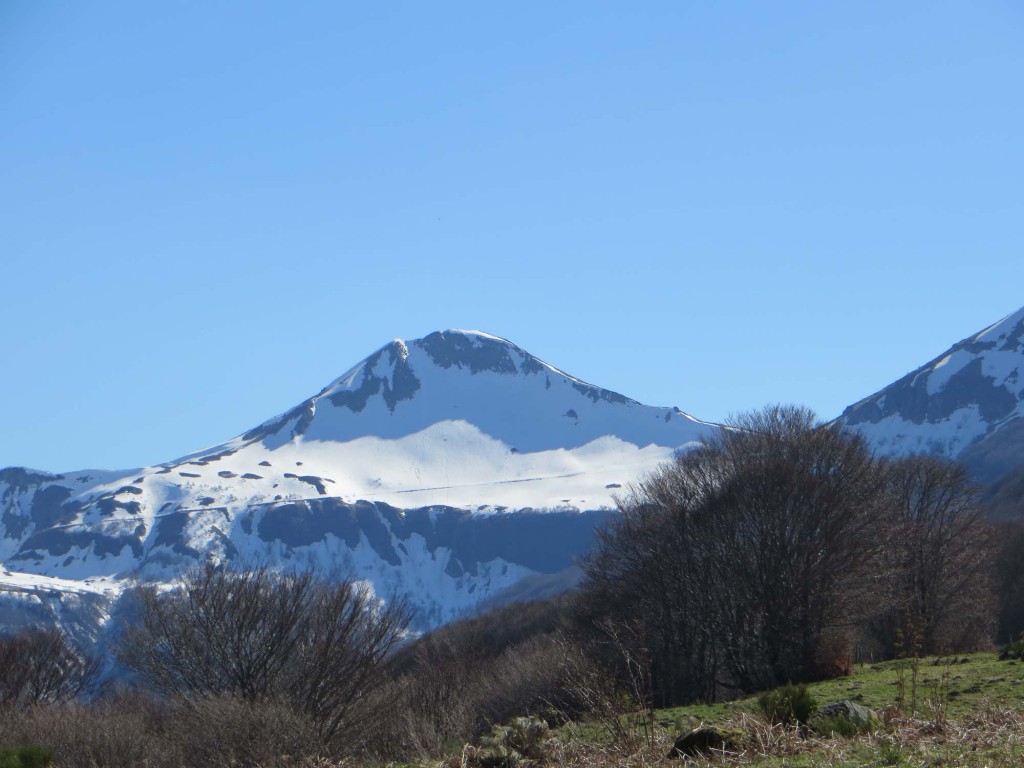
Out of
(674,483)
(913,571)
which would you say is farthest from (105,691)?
(913,571)

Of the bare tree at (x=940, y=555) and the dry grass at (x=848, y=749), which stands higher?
the dry grass at (x=848, y=749)

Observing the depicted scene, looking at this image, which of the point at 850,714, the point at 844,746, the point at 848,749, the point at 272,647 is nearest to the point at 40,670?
the point at 272,647

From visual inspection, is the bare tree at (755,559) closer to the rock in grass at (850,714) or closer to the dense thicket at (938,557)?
the dense thicket at (938,557)

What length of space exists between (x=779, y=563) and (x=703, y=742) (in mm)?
28916

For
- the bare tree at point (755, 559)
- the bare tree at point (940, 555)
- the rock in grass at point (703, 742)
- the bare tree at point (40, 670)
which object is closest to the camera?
the rock in grass at point (703, 742)

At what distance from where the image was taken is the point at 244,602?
43.6 metres

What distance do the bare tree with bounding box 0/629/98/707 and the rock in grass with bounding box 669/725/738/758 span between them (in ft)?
149

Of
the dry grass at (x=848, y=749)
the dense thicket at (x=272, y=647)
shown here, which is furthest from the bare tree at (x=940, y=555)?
the dry grass at (x=848, y=749)

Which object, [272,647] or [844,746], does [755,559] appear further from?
[844,746]

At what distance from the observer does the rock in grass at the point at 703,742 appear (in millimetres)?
14805

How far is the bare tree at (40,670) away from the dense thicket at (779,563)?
29492 mm

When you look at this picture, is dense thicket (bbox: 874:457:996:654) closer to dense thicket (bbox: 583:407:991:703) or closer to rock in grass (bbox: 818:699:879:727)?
dense thicket (bbox: 583:407:991:703)

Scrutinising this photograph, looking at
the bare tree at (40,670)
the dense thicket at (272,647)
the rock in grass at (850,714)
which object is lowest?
the bare tree at (40,670)

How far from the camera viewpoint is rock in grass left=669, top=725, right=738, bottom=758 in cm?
1480
